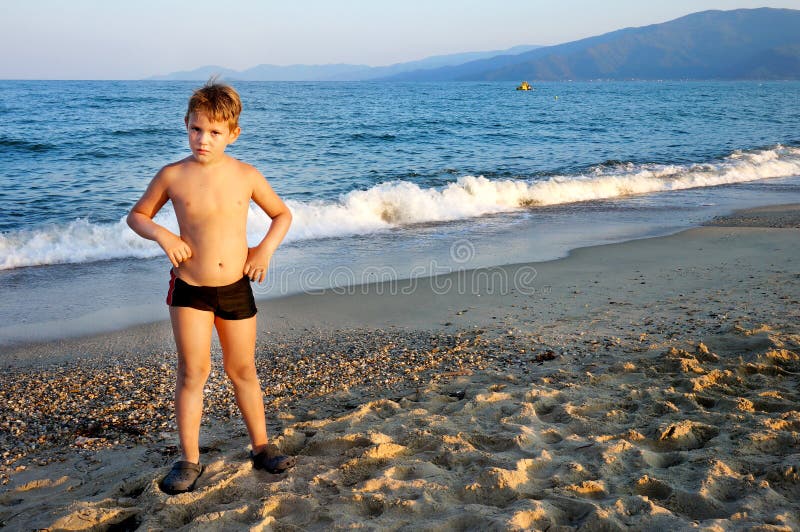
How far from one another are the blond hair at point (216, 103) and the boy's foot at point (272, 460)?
151 centimetres

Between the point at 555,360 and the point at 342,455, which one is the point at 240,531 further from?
the point at 555,360

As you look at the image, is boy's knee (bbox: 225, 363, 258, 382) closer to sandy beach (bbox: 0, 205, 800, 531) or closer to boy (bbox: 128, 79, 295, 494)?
boy (bbox: 128, 79, 295, 494)

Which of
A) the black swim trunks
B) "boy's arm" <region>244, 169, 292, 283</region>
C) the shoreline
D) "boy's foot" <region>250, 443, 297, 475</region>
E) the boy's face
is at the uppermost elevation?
the boy's face

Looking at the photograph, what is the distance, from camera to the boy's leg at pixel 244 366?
9.83 feet

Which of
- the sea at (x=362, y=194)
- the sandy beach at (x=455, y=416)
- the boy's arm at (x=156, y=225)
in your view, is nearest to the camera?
the sandy beach at (x=455, y=416)

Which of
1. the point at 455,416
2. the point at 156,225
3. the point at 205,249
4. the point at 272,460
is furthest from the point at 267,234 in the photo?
the point at 455,416

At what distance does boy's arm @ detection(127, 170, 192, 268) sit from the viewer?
2770 mm

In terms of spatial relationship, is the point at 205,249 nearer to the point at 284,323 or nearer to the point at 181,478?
the point at 181,478

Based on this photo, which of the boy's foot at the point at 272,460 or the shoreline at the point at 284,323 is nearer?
the boy's foot at the point at 272,460

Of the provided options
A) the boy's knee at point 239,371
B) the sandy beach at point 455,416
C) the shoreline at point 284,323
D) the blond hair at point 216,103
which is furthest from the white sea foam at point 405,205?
the blond hair at point 216,103

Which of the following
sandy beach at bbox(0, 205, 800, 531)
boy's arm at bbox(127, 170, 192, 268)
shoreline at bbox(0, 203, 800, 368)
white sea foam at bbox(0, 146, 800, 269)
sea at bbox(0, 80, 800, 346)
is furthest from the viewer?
white sea foam at bbox(0, 146, 800, 269)

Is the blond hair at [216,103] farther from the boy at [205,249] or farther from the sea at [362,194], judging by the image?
the sea at [362,194]

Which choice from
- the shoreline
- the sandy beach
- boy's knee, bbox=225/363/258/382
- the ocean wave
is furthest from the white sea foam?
the ocean wave

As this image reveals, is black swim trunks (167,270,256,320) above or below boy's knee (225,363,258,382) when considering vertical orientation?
above
